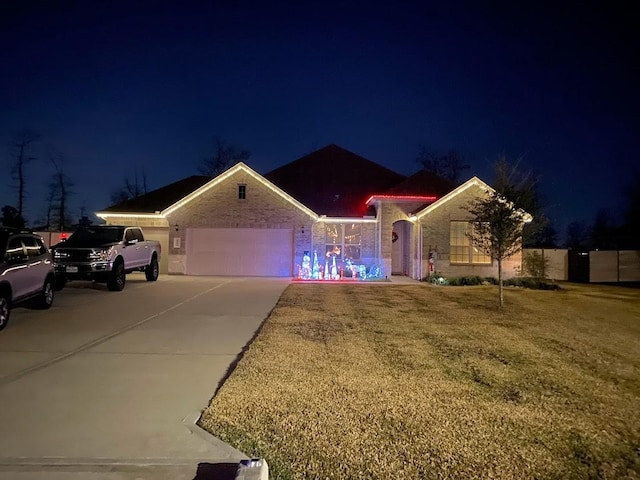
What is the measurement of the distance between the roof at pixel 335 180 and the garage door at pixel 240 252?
2668 mm

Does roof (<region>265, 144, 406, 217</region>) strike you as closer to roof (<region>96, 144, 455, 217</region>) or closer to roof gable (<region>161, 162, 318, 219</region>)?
roof (<region>96, 144, 455, 217</region>)

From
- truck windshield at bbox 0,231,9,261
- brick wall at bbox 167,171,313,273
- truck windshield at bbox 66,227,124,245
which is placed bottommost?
truck windshield at bbox 0,231,9,261

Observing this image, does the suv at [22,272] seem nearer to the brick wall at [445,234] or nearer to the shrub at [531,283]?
the brick wall at [445,234]

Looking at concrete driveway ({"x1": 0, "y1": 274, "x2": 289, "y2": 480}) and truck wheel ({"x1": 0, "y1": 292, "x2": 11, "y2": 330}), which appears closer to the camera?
concrete driveway ({"x1": 0, "y1": 274, "x2": 289, "y2": 480})

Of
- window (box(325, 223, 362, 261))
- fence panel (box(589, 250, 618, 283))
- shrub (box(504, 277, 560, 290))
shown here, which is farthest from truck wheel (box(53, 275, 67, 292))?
fence panel (box(589, 250, 618, 283))

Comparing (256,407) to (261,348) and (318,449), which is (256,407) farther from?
(261,348)

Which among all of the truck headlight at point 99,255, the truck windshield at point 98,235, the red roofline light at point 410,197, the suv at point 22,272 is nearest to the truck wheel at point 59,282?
the truck headlight at point 99,255

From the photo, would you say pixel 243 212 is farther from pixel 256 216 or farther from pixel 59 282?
pixel 59 282

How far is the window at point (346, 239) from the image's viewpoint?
21.8 meters

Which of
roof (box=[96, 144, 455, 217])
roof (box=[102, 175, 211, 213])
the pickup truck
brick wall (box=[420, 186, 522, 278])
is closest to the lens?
the pickup truck

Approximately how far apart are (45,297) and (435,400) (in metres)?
9.66

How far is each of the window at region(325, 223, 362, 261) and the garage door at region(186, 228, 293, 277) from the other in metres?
2.03

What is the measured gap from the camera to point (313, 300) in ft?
43.8

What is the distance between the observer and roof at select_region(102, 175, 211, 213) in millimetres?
22375
